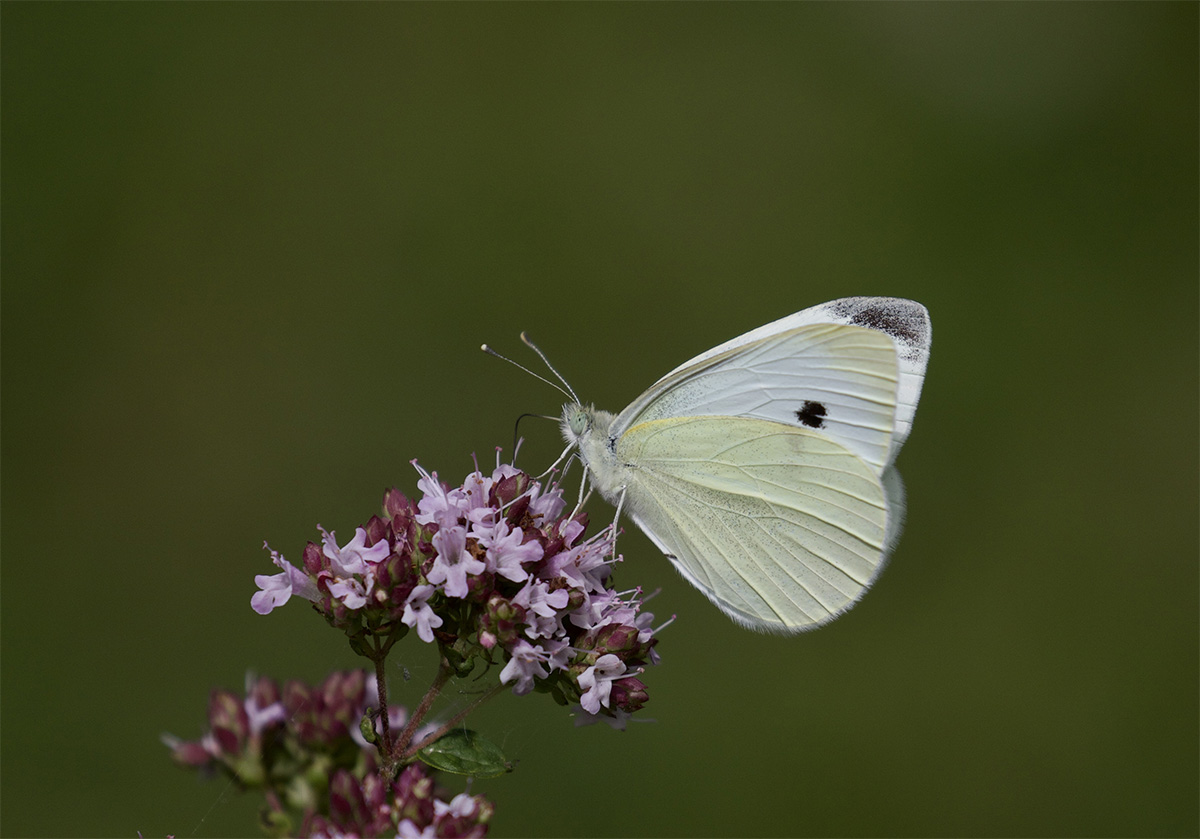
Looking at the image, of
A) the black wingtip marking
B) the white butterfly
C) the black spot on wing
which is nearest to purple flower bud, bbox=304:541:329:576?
the white butterfly

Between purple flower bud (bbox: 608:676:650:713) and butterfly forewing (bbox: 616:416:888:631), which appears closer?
purple flower bud (bbox: 608:676:650:713)

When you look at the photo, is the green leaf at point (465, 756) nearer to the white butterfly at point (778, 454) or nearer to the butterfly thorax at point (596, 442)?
the white butterfly at point (778, 454)

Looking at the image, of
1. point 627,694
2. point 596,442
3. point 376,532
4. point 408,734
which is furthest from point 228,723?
point 596,442

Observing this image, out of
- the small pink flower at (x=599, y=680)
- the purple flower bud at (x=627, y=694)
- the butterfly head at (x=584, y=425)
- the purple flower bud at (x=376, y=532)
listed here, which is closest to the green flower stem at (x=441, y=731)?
the small pink flower at (x=599, y=680)

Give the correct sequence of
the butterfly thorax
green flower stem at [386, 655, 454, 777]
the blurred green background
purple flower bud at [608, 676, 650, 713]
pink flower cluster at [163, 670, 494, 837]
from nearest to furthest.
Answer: pink flower cluster at [163, 670, 494, 837]
green flower stem at [386, 655, 454, 777]
purple flower bud at [608, 676, 650, 713]
the butterfly thorax
the blurred green background

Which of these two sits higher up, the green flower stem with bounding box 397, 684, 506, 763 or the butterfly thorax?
the butterfly thorax

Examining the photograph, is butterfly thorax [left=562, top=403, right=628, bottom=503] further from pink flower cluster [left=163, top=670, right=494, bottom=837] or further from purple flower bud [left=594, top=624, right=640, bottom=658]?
pink flower cluster [left=163, top=670, right=494, bottom=837]

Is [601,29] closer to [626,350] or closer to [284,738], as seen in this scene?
[626,350]
